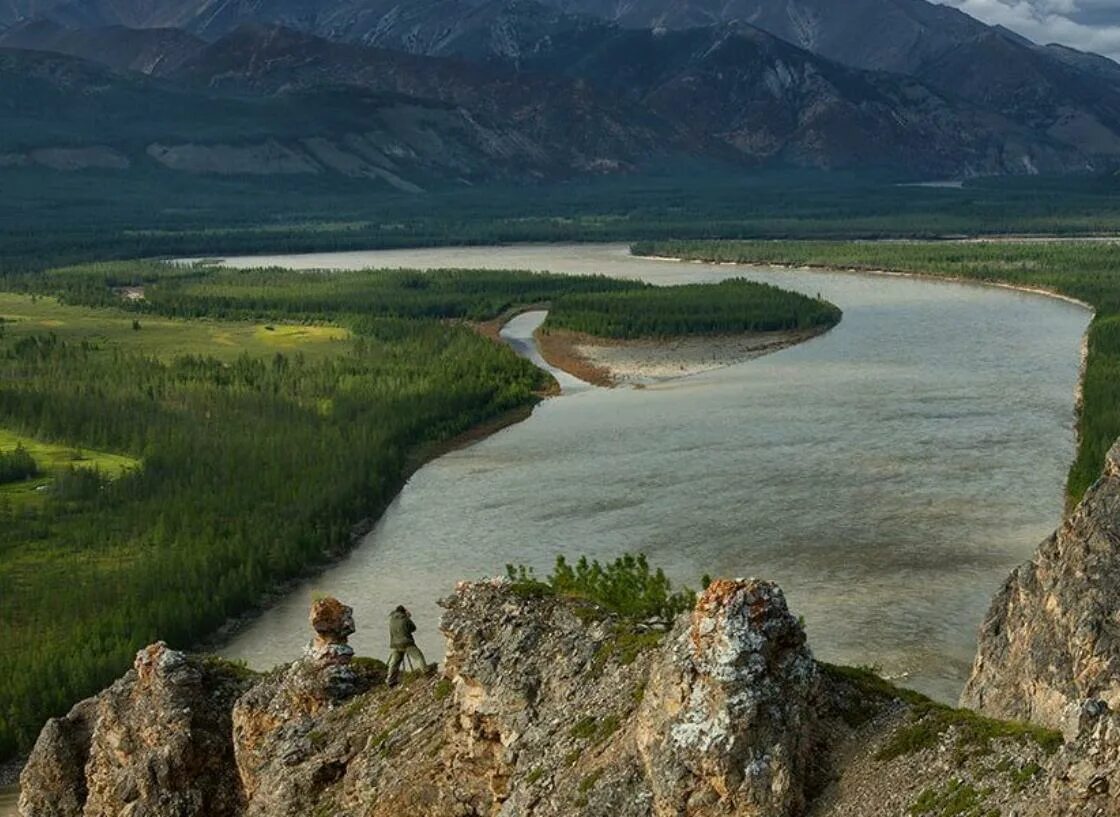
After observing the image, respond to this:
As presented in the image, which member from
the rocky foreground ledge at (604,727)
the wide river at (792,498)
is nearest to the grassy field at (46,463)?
the wide river at (792,498)

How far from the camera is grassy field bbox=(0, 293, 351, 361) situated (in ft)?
460

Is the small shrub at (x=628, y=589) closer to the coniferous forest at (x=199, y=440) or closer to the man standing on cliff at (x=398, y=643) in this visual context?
the man standing on cliff at (x=398, y=643)

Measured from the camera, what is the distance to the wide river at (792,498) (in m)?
61.0

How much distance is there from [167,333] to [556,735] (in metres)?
131

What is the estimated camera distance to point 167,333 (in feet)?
502

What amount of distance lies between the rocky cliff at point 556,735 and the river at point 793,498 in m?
20.9

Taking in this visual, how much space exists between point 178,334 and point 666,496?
8280 centimetres

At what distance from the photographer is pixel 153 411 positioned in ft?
334

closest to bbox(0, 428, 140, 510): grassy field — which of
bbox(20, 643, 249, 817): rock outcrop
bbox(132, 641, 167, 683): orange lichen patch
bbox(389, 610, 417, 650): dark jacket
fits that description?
bbox(20, 643, 249, 817): rock outcrop

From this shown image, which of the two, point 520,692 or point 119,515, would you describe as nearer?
point 520,692

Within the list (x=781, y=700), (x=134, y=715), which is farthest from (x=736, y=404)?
(x=781, y=700)

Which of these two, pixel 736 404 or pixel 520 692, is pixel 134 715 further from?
pixel 736 404

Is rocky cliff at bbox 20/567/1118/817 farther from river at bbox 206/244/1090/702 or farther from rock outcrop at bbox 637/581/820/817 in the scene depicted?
river at bbox 206/244/1090/702

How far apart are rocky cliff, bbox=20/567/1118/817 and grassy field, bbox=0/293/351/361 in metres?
101
